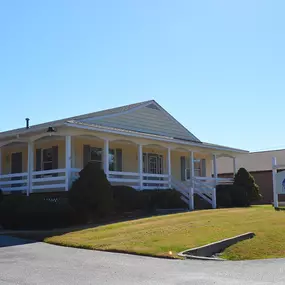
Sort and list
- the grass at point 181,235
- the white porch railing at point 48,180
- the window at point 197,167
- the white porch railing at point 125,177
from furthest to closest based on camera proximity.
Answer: the window at point 197,167
the white porch railing at point 125,177
the white porch railing at point 48,180
the grass at point 181,235

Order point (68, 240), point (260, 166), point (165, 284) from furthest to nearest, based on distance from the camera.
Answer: point (260, 166)
point (68, 240)
point (165, 284)

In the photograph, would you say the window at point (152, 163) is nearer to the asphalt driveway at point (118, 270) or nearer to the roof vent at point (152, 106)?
the roof vent at point (152, 106)

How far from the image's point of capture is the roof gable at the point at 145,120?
25.7 metres

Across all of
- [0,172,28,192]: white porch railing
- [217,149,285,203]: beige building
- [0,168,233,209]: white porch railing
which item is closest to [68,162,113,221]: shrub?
[0,168,233,209]: white porch railing

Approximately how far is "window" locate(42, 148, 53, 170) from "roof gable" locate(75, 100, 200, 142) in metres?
3.24

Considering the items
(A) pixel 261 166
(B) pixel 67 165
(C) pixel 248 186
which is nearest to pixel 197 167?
(C) pixel 248 186

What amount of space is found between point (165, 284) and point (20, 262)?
4313mm

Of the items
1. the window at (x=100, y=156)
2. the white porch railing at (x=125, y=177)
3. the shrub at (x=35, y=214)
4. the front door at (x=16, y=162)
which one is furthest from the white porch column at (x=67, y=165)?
the front door at (x=16, y=162)

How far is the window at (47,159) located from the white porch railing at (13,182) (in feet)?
4.03

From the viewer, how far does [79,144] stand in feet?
82.2

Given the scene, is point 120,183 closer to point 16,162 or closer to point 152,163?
point 152,163

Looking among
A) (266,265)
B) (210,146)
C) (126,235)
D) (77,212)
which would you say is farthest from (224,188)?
(266,265)

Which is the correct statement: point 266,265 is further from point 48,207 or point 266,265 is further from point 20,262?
point 48,207

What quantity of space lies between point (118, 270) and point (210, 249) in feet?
12.9
